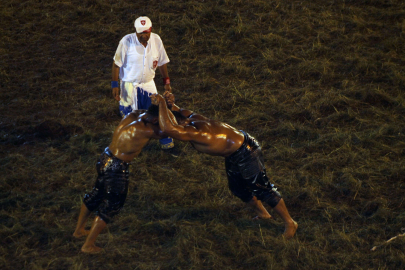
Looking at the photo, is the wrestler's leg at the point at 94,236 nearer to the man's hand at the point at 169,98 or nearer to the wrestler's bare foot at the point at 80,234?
the wrestler's bare foot at the point at 80,234

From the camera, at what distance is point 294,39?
330 inches

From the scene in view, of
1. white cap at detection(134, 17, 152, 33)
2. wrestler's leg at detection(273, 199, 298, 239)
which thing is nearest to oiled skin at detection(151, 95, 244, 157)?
wrestler's leg at detection(273, 199, 298, 239)

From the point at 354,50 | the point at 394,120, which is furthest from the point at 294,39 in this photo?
the point at 394,120

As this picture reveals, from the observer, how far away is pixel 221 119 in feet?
21.5

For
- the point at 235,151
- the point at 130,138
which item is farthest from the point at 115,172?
the point at 235,151

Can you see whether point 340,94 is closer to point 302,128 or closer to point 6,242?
point 302,128

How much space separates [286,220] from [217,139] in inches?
34.5

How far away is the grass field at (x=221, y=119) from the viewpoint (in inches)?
156

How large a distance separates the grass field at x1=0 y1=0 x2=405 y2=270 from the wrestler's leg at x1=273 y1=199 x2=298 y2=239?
0.21ft

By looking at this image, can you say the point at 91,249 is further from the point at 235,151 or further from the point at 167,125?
the point at 235,151

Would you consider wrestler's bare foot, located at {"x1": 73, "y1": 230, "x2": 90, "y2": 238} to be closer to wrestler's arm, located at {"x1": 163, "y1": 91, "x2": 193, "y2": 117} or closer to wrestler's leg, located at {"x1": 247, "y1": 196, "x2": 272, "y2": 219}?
wrestler's arm, located at {"x1": 163, "y1": 91, "x2": 193, "y2": 117}

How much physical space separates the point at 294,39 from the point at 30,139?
4.59 meters

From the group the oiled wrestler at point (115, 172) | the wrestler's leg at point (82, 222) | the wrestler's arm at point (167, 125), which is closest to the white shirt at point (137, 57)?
the oiled wrestler at point (115, 172)

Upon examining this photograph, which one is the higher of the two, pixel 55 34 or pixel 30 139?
pixel 55 34
